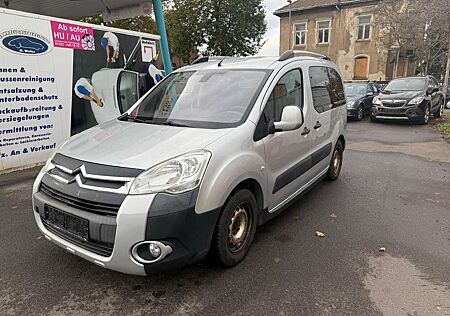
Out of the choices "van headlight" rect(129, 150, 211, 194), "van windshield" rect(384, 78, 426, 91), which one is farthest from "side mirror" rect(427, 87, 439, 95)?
"van headlight" rect(129, 150, 211, 194)

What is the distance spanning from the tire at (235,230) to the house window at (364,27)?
31.8m

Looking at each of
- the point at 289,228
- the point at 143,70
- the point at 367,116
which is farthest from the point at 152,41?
the point at 367,116

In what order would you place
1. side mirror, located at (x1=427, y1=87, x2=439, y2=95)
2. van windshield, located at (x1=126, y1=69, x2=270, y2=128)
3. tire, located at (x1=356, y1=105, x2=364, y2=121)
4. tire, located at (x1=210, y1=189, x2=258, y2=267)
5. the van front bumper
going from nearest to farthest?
the van front bumper → tire, located at (x1=210, y1=189, x2=258, y2=267) → van windshield, located at (x1=126, y1=69, x2=270, y2=128) → side mirror, located at (x1=427, y1=87, x2=439, y2=95) → tire, located at (x1=356, y1=105, x2=364, y2=121)

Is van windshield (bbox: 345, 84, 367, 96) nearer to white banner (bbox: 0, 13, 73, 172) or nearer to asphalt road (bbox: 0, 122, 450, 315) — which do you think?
asphalt road (bbox: 0, 122, 450, 315)

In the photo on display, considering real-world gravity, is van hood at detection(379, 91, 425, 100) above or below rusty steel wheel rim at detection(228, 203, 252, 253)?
above

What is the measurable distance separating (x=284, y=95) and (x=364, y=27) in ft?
102

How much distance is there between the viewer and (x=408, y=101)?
1196 cm

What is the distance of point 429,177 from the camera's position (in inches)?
235

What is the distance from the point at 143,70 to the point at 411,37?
21.0m

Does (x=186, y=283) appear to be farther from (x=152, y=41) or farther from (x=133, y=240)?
(x=152, y=41)

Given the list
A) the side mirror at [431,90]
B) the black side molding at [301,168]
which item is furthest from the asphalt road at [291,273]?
the side mirror at [431,90]

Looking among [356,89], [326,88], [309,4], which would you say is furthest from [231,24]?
[326,88]

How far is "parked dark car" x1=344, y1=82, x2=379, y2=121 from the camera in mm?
13188

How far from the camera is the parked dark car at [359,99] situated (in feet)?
43.3
